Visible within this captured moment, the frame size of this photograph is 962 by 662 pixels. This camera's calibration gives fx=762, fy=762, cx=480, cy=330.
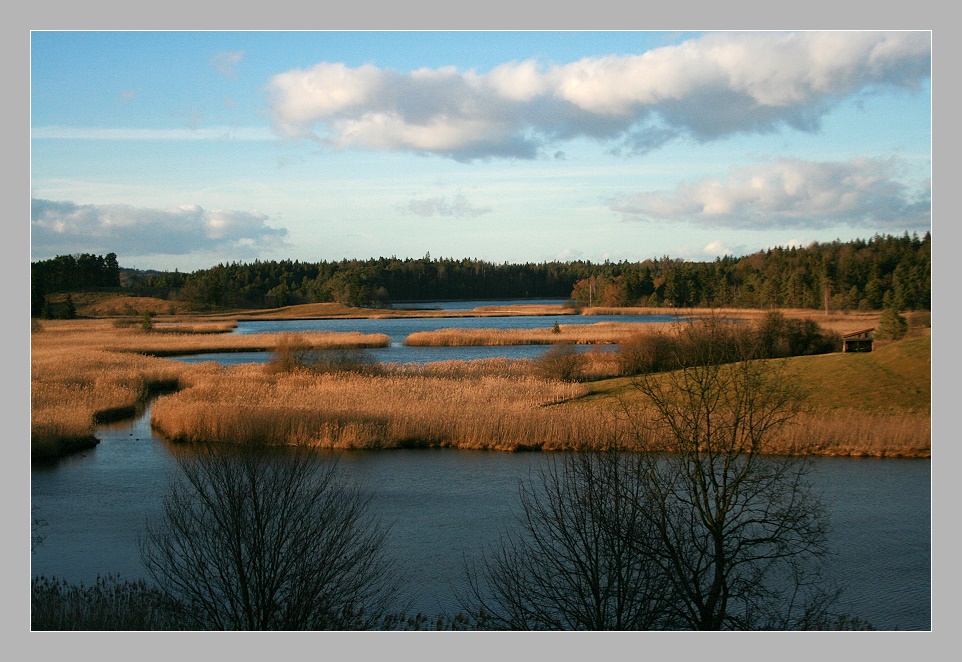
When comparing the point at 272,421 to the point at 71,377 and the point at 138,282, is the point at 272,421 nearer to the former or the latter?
the point at 71,377

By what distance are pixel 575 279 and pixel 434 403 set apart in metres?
117

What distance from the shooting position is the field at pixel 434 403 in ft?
74.9

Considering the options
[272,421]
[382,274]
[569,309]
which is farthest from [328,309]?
[272,421]

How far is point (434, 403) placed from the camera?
2722 centimetres

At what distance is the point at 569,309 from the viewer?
10619 cm

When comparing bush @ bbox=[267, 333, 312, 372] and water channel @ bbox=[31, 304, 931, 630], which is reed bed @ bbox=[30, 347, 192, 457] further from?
bush @ bbox=[267, 333, 312, 372]

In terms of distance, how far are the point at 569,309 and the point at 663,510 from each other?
97.8 meters

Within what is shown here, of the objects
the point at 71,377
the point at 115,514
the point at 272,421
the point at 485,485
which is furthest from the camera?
the point at 71,377

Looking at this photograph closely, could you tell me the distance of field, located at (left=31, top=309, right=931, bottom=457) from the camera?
22.8 metres

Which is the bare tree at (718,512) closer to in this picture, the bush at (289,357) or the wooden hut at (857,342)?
the wooden hut at (857,342)

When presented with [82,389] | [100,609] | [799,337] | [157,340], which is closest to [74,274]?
[157,340]

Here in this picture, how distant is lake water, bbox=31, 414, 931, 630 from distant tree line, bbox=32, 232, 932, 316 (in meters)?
5.37

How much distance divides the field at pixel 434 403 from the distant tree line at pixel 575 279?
2.55m

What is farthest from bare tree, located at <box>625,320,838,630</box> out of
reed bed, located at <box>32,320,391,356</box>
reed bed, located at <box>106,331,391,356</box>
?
reed bed, located at <box>106,331,391,356</box>
